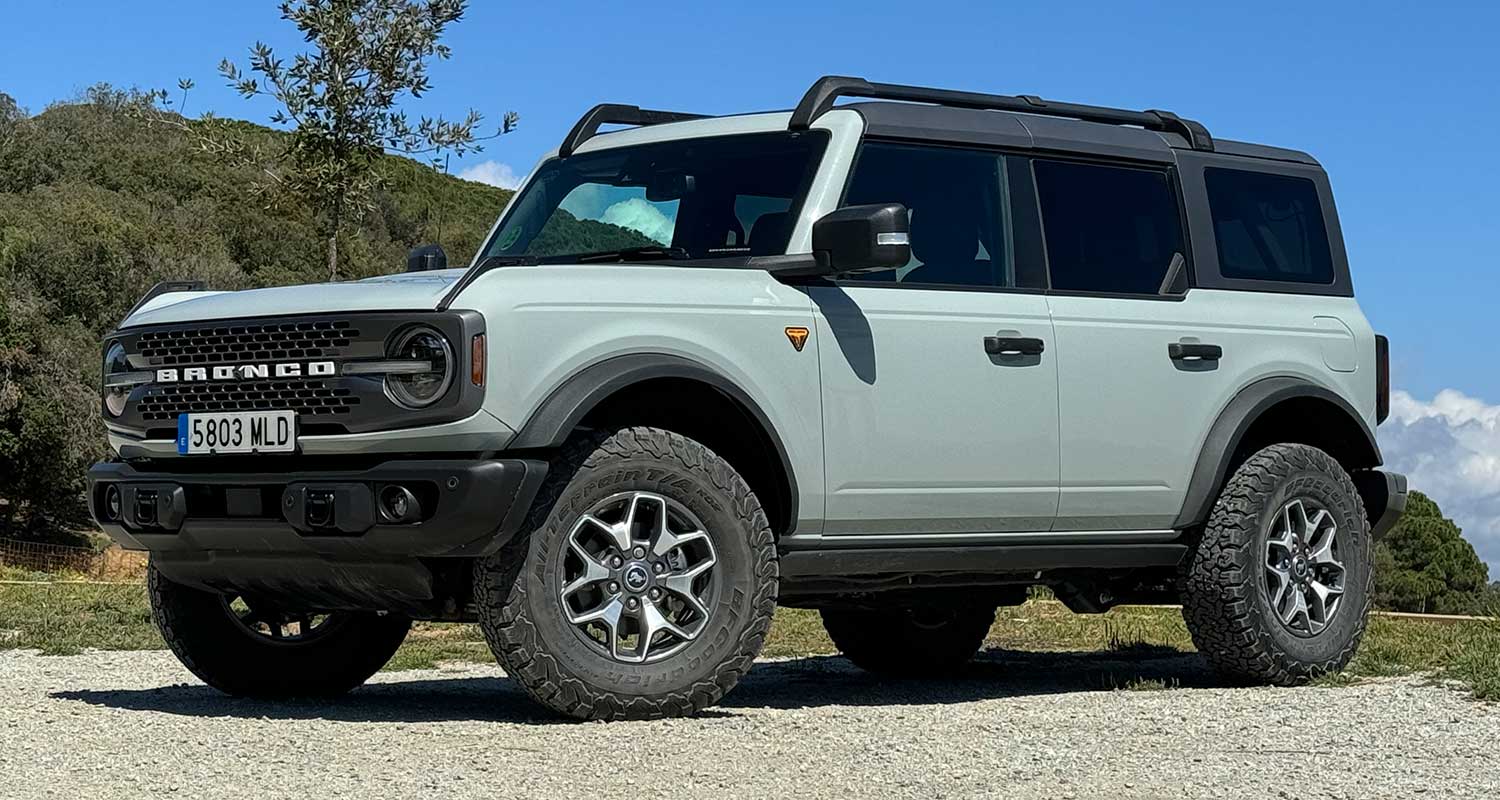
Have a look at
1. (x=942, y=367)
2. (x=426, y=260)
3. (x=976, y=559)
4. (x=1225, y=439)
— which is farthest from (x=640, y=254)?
(x=1225, y=439)

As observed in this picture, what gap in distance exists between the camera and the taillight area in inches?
357

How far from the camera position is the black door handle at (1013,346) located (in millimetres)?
7457

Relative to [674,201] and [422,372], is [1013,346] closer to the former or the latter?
[674,201]

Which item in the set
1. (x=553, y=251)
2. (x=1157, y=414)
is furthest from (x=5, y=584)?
(x=1157, y=414)

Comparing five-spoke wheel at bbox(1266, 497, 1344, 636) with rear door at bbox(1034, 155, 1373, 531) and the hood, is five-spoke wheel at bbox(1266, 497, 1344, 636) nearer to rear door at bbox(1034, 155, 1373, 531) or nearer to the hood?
rear door at bbox(1034, 155, 1373, 531)

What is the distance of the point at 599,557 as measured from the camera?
6484mm

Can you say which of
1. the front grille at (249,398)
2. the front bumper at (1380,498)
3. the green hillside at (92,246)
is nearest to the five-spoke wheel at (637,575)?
the front grille at (249,398)

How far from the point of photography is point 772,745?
598 cm

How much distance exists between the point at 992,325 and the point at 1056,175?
874 millimetres

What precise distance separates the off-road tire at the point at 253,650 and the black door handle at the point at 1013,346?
100 inches

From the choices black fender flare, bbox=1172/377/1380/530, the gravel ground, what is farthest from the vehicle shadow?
black fender flare, bbox=1172/377/1380/530

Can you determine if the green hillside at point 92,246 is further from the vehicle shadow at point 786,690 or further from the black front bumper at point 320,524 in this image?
the black front bumper at point 320,524

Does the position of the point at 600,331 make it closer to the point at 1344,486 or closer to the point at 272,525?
the point at 272,525

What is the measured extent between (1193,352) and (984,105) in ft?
4.26
